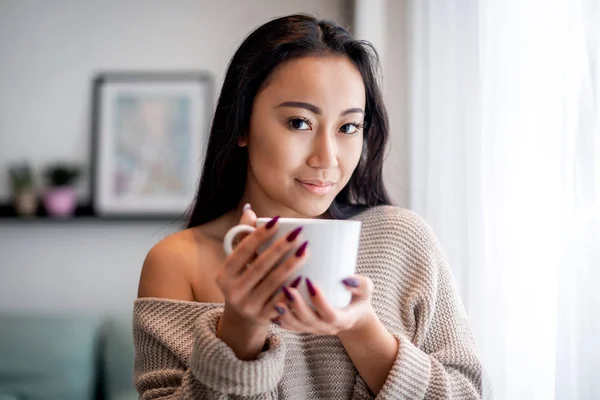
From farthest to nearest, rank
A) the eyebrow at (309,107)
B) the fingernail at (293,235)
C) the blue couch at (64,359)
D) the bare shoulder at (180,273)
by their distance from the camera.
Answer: the blue couch at (64,359) → the bare shoulder at (180,273) → the eyebrow at (309,107) → the fingernail at (293,235)

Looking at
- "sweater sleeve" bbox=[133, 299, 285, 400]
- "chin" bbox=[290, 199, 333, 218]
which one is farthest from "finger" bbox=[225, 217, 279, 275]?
"chin" bbox=[290, 199, 333, 218]

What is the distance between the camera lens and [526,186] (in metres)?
0.92

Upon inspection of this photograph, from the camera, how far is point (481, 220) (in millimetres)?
1136

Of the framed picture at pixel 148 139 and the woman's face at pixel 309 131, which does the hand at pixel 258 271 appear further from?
the framed picture at pixel 148 139

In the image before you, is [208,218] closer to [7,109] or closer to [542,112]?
[542,112]

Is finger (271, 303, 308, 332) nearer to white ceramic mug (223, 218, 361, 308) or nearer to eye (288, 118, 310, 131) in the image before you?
white ceramic mug (223, 218, 361, 308)

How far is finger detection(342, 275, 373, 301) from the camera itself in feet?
2.20

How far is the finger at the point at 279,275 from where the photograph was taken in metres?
0.63

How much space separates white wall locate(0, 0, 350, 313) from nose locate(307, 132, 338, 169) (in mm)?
2280

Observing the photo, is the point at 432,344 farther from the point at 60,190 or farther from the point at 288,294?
the point at 60,190

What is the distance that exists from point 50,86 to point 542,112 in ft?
9.07

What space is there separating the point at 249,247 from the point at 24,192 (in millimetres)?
2662

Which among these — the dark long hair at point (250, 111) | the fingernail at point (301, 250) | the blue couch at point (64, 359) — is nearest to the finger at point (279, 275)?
the fingernail at point (301, 250)

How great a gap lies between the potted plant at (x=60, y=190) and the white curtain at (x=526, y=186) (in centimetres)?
210
